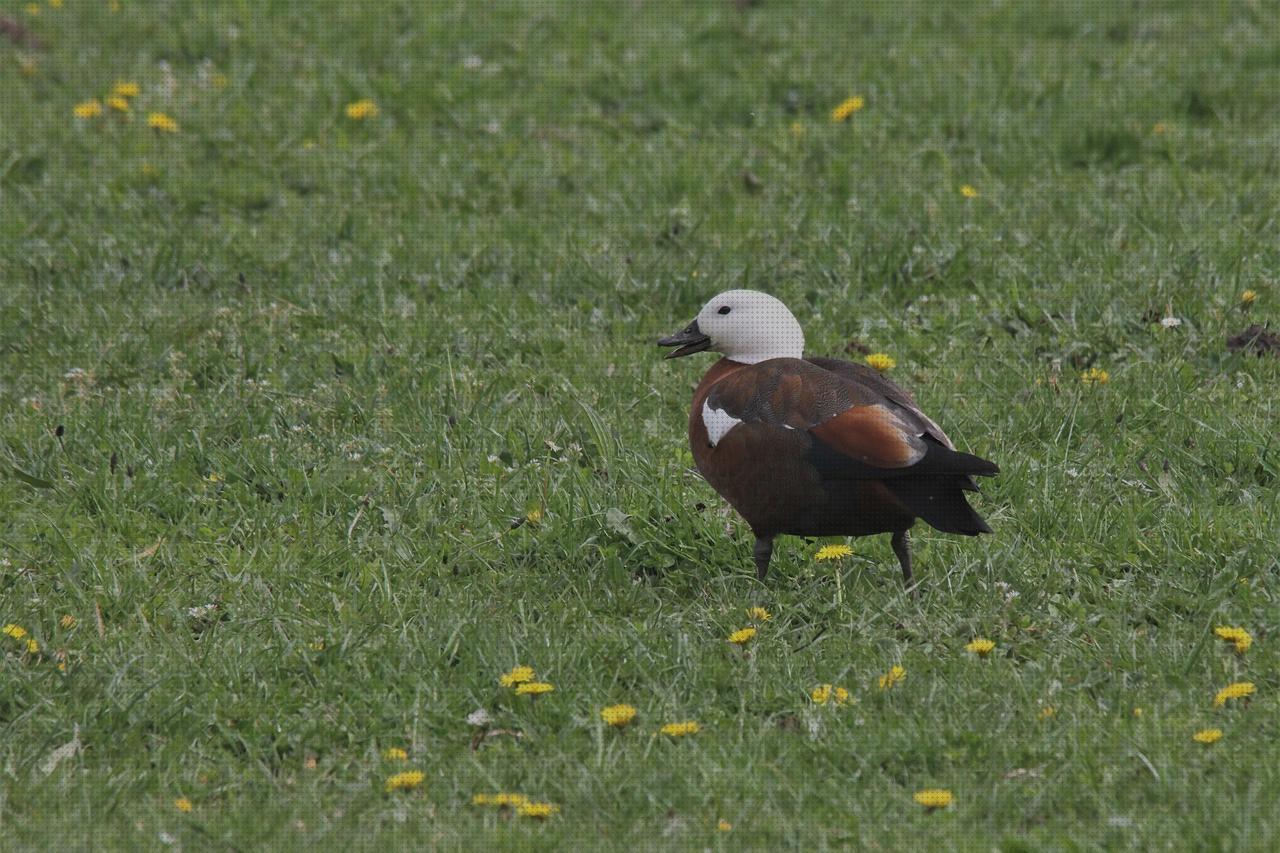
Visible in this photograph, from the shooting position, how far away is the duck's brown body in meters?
4.57

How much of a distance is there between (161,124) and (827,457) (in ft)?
16.9

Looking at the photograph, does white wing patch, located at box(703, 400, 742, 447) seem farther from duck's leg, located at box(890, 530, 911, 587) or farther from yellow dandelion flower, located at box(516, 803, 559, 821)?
A: yellow dandelion flower, located at box(516, 803, 559, 821)

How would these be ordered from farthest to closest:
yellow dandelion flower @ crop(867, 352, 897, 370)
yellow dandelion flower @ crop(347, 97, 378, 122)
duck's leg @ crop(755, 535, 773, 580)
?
yellow dandelion flower @ crop(347, 97, 378, 122)
yellow dandelion flower @ crop(867, 352, 897, 370)
duck's leg @ crop(755, 535, 773, 580)

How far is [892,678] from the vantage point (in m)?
4.29

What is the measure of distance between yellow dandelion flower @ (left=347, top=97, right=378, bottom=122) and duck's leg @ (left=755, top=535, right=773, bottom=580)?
4558 millimetres

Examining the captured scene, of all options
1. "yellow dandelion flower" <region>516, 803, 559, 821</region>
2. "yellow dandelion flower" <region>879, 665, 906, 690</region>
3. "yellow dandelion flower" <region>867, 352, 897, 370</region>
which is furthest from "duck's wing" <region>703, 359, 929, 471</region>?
"yellow dandelion flower" <region>516, 803, 559, 821</region>

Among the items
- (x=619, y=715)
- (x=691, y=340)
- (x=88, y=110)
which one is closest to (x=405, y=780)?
(x=619, y=715)

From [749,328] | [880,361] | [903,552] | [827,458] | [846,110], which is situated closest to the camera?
[827,458]

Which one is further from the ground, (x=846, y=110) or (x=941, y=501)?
(x=941, y=501)

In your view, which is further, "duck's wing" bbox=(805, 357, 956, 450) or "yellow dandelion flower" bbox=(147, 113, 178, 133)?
"yellow dandelion flower" bbox=(147, 113, 178, 133)

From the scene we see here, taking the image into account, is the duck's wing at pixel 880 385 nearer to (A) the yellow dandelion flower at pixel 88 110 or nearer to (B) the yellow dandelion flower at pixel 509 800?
(B) the yellow dandelion flower at pixel 509 800

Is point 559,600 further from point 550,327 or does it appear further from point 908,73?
point 908,73

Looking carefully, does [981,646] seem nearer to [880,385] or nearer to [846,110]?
[880,385]

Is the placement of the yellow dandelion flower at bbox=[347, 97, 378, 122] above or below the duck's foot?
below
